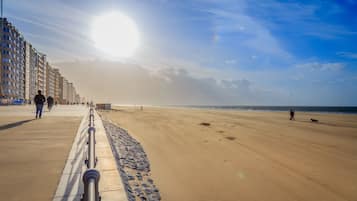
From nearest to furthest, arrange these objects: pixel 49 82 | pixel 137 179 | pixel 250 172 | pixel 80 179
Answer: pixel 80 179
pixel 137 179
pixel 250 172
pixel 49 82

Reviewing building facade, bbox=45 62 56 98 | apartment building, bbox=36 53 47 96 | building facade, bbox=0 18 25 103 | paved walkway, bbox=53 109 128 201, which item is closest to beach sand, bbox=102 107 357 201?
paved walkway, bbox=53 109 128 201

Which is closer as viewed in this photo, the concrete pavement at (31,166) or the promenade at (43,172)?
the promenade at (43,172)

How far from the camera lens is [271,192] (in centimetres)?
490

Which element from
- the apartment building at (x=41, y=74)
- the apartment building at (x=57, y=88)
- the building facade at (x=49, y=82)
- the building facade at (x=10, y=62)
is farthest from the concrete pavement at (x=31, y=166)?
the apartment building at (x=57, y=88)

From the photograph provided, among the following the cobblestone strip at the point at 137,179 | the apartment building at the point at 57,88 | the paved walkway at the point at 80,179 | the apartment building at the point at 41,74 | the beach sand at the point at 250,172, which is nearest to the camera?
the paved walkway at the point at 80,179

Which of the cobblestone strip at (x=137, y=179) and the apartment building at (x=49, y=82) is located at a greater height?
the apartment building at (x=49, y=82)

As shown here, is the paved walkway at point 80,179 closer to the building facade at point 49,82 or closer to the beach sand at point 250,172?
the beach sand at point 250,172

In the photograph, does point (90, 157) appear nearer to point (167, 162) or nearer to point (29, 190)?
point (29, 190)

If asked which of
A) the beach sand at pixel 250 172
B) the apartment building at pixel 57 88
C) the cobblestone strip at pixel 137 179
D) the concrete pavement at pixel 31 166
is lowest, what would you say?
the beach sand at pixel 250 172

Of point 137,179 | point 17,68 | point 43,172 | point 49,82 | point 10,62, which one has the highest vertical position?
point 10,62

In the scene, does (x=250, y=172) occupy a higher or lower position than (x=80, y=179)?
lower

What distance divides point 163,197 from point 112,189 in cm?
Result: 179

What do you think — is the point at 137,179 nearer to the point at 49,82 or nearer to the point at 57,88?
the point at 49,82

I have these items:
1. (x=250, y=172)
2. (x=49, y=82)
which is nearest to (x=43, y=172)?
(x=250, y=172)
